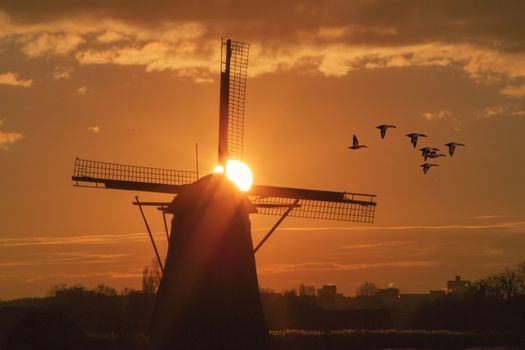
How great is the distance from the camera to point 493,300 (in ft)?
260

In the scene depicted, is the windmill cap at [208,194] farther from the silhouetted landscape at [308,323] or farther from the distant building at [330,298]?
the distant building at [330,298]

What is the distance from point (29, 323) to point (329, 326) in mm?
33470

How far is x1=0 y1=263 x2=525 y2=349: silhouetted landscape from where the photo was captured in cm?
4925

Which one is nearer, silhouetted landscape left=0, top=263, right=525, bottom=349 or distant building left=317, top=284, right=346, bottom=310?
silhouetted landscape left=0, top=263, right=525, bottom=349

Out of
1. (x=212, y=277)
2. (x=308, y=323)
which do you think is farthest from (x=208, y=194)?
(x=308, y=323)

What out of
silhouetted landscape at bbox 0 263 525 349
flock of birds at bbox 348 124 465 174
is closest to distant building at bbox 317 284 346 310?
silhouetted landscape at bbox 0 263 525 349

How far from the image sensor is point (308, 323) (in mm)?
80438

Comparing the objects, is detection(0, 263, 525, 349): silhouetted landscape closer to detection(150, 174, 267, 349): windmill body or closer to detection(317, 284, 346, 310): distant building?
detection(150, 174, 267, 349): windmill body

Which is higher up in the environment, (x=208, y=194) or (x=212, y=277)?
(x=208, y=194)

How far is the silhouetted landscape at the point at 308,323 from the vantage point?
49.2m

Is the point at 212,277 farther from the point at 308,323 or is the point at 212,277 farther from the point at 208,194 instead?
the point at 308,323

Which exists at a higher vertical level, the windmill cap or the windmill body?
the windmill cap

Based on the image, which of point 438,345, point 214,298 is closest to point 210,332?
point 214,298

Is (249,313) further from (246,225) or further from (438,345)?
(438,345)
